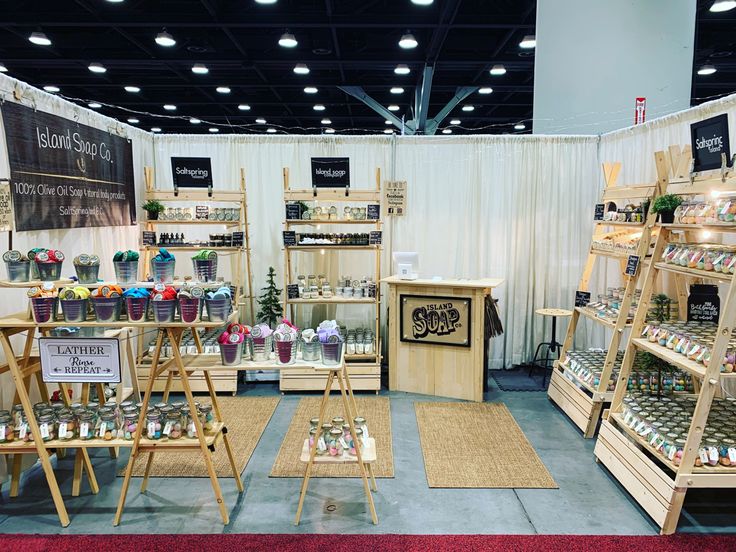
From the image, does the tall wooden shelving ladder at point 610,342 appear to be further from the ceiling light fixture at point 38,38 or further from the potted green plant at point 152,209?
the ceiling light fixture at point 38,38

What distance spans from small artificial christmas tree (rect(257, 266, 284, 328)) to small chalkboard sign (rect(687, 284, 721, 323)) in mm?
3887

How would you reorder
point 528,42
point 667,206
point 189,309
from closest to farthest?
point 189,309, point 667,206, point 528,42

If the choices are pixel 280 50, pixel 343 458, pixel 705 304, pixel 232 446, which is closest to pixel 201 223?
pixel 232 446

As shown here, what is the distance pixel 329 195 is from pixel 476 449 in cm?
284

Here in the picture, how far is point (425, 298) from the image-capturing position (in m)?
5.33

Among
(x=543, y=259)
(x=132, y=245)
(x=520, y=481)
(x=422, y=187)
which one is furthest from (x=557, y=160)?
(x=132, y=245)

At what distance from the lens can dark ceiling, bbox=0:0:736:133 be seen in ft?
23.2

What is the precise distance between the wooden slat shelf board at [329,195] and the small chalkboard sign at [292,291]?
2.94 ft

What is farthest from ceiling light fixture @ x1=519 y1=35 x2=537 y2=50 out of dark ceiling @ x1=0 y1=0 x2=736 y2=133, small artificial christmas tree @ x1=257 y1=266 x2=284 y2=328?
small artificial christmas tree @ x1=257 y1=266 x2=284 y2=328

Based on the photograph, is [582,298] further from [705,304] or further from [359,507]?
[359,507]

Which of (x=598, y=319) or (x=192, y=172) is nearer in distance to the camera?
(x=598, y=319)

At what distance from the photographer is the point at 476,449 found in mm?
4090

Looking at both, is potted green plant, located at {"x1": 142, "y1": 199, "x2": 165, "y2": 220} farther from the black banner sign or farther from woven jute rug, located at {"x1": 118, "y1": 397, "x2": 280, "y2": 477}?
woven jute rug, located at {"x1": 118, "y1": 397, "x2": 280, "y2": 477}

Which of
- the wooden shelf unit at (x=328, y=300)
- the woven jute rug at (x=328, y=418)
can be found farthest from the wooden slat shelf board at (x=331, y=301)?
the woven jute rug at (x=328, y=418)
